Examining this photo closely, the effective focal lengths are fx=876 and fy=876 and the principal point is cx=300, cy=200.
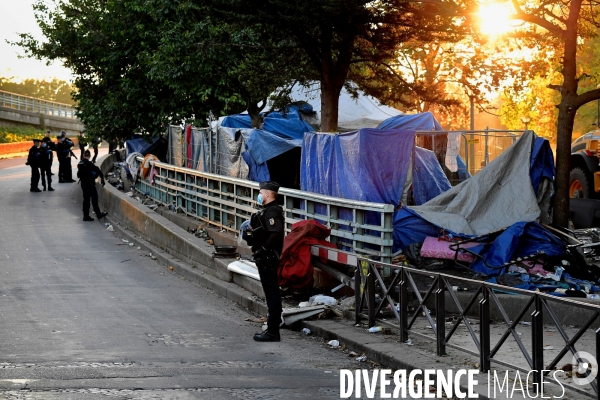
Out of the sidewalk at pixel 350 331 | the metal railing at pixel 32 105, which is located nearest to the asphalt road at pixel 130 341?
the sidewalk at pixel 350 331

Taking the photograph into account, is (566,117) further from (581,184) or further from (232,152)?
(232,152)

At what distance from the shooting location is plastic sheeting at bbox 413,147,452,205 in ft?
50.3

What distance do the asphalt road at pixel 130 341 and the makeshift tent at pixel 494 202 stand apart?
122 inches

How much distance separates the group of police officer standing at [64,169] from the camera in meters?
23.1

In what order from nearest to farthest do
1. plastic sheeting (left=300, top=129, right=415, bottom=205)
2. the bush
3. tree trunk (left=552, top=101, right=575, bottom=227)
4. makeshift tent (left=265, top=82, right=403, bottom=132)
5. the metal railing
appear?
tree trunk (left=552, top=101, right=575, bottom=227), plastic sheeting (left=300, top=129, right=415, bottom=205), makeshift tent (left=265, top=82, right=403, bottom=132), the bush, the metal railing

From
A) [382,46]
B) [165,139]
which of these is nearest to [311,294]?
[382,46]

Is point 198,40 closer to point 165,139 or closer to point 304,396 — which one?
point 165,139

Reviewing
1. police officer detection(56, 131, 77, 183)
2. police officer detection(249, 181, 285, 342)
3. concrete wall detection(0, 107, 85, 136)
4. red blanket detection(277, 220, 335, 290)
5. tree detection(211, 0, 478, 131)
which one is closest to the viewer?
police officer detection(249, 181, 285, 342)

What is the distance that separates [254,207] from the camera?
15.7m

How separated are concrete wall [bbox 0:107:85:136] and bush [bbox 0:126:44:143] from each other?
50 cm

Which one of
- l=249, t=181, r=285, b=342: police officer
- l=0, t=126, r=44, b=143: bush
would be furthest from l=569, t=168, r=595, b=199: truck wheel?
l=0, t=126, r=44, b=143: bush

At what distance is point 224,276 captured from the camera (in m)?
14.1

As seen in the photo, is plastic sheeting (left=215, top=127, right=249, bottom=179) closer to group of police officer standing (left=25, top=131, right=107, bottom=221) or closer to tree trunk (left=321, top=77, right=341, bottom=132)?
tree trunk (left=321, top=77, right=341, bottom=132)

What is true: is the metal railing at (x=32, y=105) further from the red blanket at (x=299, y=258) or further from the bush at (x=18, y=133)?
the red blanket at (x=299, y=258)
